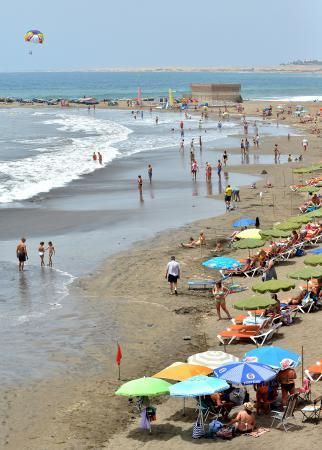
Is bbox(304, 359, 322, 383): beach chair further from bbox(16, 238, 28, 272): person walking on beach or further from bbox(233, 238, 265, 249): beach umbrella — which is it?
bbox(16, 238, 28, 272): person walking on beach

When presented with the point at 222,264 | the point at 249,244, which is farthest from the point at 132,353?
the point at 249,244

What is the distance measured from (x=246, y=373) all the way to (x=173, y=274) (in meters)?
7.99

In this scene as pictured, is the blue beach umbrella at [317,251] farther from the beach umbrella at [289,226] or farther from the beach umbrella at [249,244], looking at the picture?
the beach umbrella at [289,226]

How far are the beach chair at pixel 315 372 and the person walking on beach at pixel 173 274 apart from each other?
707 cm

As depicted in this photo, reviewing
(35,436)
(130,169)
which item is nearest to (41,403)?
(35,436)

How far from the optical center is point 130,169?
47125 mm

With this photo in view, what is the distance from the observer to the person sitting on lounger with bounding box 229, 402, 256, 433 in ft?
38.8

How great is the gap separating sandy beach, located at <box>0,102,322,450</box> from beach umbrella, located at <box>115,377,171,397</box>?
0.60m

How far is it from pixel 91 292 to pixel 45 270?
304 centimetres

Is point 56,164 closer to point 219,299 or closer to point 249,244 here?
point 249,244

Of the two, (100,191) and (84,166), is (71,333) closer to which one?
(100,191)

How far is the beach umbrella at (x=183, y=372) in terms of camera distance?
42.3 feet

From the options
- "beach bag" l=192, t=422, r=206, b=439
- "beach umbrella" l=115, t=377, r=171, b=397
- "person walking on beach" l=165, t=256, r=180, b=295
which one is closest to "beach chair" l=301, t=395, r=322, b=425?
"beach bag" l=192, t=422, r=206, b=439

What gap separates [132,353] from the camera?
16031mm
